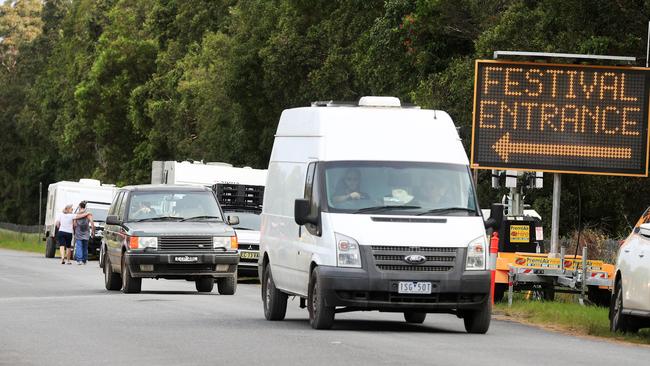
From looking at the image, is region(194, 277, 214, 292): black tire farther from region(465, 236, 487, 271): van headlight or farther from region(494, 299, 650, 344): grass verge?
region(465, 236, 487, 271): van headlight

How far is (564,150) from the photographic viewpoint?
25.4m

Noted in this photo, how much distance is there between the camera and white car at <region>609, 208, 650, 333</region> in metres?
18.6

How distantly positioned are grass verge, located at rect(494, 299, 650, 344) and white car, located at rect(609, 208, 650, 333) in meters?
0.17

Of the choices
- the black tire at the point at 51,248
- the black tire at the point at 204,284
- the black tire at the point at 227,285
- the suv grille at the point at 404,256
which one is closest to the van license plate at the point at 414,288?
the suv grille at the point at 404,256

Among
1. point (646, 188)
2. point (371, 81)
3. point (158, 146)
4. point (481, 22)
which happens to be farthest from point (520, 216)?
point (158, 146)

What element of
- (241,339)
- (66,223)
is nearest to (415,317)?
(241,339)

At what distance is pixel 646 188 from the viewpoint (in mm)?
37562

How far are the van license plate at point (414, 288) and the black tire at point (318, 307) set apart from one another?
0.80m

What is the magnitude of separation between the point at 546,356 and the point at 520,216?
48.0 feet

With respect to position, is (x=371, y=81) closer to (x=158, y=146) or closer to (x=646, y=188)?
(x=646, y=188)

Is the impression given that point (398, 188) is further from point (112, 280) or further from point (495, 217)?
point (112, 280)

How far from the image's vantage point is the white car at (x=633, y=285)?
1859cm

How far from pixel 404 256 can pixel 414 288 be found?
1.17 feet

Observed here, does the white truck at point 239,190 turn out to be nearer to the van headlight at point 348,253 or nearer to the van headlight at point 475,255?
the van headlight at point 475,255
